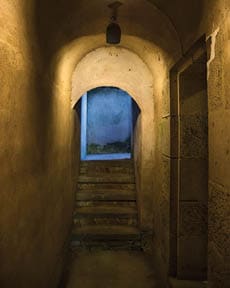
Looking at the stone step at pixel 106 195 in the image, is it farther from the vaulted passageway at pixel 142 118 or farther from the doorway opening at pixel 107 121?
the doorway opening at pixel 107 121

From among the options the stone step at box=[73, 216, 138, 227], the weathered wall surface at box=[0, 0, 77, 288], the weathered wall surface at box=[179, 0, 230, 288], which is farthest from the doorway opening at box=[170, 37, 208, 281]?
the stone step at box=[73, 216, 138, 227]

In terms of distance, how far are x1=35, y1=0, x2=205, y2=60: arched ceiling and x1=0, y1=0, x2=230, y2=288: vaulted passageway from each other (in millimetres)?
12

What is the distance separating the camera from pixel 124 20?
296cm

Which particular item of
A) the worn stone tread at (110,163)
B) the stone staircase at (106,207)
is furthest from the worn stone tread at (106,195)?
the worn stone tread at (110,163)

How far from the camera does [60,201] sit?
3.38 m

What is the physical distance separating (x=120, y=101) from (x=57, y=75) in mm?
6411

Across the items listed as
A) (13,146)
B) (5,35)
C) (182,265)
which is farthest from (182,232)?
(5,35)

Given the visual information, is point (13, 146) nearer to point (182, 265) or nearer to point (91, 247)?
point (182, 265)

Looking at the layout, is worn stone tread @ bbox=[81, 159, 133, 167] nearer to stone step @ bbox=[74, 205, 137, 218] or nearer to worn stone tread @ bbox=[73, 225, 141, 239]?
stone step @ bbox=[74, 205, 137, 218]

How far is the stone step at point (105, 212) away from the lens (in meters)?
4.74

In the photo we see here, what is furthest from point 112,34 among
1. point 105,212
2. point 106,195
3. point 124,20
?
point 106,195

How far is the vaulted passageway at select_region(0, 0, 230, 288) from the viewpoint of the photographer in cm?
154

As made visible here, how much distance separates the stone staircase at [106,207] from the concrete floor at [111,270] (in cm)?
21

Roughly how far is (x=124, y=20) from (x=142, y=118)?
161 cm
